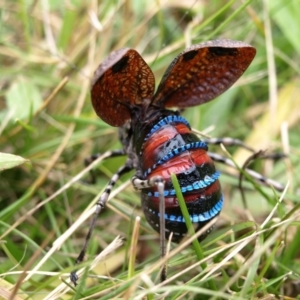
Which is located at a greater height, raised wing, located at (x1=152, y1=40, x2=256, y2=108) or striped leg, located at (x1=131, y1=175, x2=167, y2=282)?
raised wing, located at (x1=152, y1=40, x2=256, y2=108)

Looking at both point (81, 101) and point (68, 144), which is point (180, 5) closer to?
point (81, 101)

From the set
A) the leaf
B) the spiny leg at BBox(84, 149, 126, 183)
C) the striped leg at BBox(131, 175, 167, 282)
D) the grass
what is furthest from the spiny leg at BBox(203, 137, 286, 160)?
the leaf

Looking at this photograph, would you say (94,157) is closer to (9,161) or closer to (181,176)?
(9,161)

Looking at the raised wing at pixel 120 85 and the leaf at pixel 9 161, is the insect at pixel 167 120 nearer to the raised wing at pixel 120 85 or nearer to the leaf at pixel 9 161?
the raised wing at pixel 120 85

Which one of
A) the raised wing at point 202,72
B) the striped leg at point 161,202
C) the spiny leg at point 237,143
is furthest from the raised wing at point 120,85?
the spiny leg at point 237,143

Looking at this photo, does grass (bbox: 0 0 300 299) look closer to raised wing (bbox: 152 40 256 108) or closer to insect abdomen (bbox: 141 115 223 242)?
insect abdomen (bbox: 141 115 223 242)

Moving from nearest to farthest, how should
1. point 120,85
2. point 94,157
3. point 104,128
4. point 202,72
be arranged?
point 120,85 < point 202,72 < point 94,157 < point 104,128

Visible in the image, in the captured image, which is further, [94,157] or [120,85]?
[94,157]

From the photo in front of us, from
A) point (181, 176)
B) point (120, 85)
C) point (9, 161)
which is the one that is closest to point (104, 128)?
point (120, 85)
